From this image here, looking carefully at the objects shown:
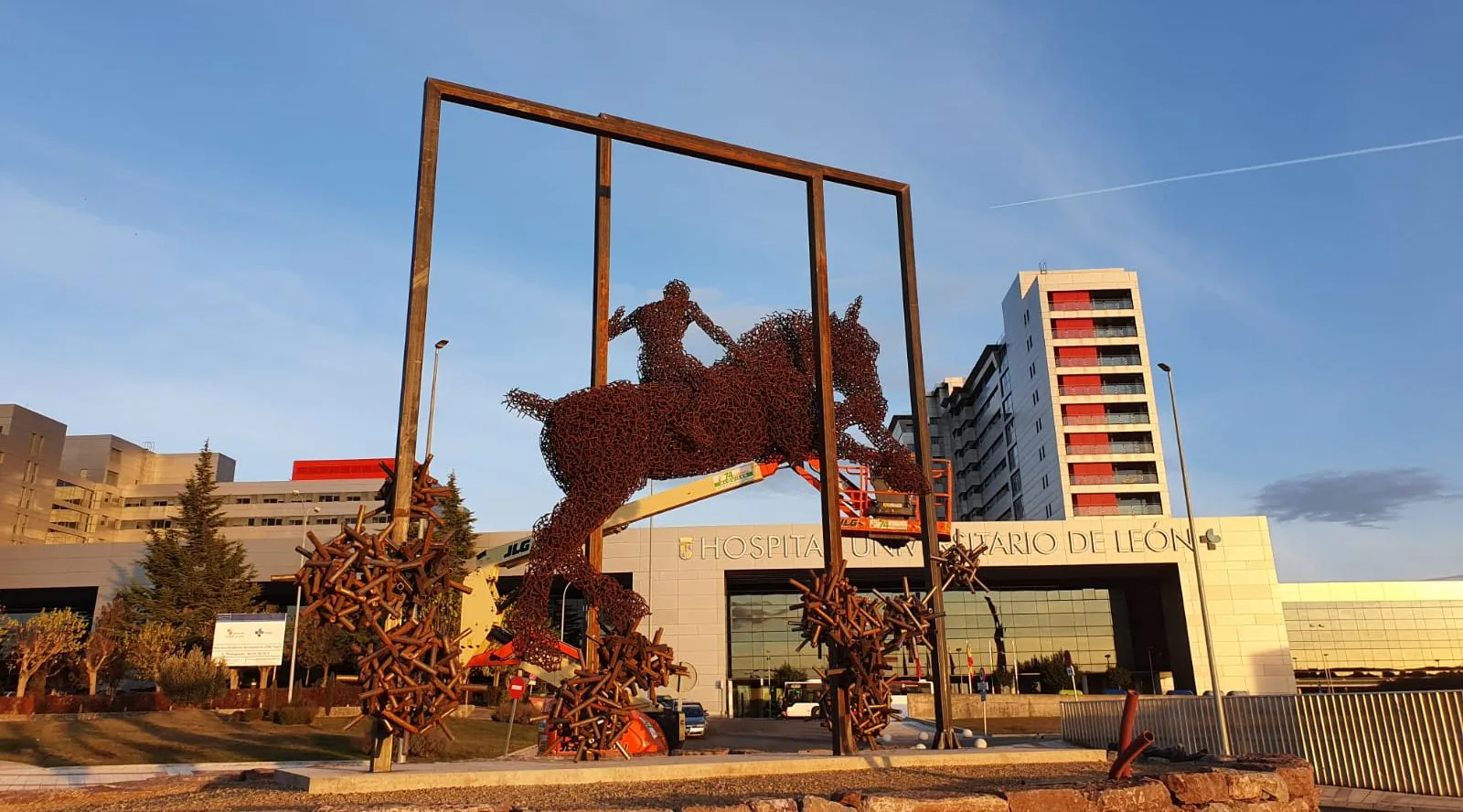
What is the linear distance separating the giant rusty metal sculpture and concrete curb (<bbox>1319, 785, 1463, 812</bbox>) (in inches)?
486

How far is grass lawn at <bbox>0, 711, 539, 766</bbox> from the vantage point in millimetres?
21469

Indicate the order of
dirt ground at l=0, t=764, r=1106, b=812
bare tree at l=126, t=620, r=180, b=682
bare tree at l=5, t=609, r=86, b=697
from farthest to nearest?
bare tree at l=5, t=609, r=86, b=697
bare tree at l=126, t=620, r=180, b=682
dirt ground at l=0, t=764, r=1106, b=812

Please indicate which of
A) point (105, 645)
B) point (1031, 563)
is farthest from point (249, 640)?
point (1031, 563)

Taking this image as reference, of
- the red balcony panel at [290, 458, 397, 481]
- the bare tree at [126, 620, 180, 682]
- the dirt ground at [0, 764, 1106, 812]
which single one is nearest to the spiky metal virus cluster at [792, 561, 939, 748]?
the dirt ground at [0, 764, 1106, 812]

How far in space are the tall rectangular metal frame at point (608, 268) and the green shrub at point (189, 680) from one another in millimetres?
28759

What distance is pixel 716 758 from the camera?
9.84 m

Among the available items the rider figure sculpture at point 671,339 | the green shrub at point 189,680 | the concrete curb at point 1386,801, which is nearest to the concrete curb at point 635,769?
the rider figure sculpture at point 671,339

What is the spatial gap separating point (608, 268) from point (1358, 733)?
14249 mm

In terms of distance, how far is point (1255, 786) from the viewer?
825 centimetres

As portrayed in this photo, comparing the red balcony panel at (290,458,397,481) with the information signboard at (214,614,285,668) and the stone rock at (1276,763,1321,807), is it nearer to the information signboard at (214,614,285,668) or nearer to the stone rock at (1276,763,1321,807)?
the information signboard at (214,614,285,668)

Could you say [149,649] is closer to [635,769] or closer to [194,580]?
[194,580]

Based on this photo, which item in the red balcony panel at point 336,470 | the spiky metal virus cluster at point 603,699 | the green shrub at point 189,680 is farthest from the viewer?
the red balcony panel at point 336,470

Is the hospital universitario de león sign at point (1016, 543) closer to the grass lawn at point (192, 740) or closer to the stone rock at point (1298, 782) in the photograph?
the grass lawn at point (192, 740)

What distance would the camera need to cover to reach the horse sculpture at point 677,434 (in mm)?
11414
